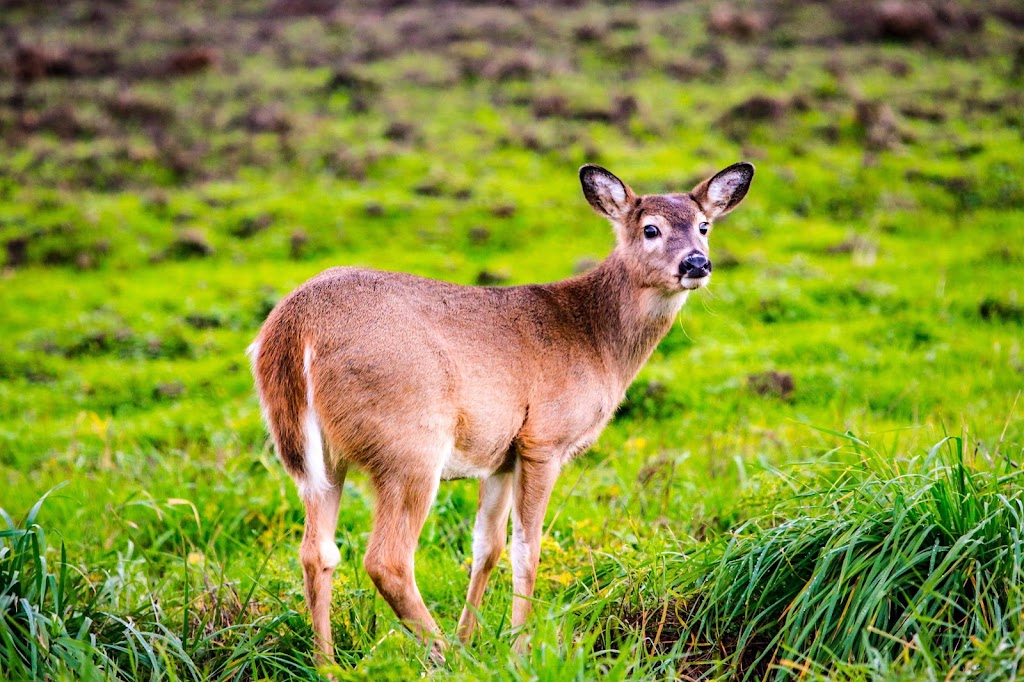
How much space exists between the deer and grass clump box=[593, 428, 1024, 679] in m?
0.82

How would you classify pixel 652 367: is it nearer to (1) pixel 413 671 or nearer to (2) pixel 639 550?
(2) pixel 639 550

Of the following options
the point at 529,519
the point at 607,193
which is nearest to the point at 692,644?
the point at 529,519

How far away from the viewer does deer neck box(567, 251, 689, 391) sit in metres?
5.16

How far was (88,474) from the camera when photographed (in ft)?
22.2

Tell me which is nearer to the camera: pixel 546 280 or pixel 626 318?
pixel 626 318

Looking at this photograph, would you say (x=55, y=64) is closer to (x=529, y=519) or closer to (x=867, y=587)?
(x=529, y=519)

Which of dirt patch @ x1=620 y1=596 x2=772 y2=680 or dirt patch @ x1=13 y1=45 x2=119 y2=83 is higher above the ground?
dirt patch @ x1=13 y1=45 x2=119 y2=83

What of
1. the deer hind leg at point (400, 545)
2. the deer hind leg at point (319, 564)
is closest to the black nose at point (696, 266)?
the deer hind leg at point (400, 545)

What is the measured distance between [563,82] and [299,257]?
857cm

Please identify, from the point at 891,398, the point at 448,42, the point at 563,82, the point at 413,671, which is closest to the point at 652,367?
the point at 891,398

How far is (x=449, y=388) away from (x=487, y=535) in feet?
3.00

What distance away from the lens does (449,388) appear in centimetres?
426

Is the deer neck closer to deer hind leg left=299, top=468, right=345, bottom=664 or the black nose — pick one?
the black nose

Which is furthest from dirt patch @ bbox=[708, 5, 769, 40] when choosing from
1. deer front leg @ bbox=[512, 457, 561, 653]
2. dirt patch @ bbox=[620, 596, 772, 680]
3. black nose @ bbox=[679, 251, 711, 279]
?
dirt patch @ bbox=[620, 596, 772, 680]
